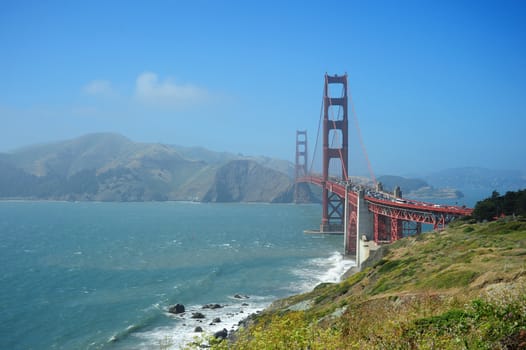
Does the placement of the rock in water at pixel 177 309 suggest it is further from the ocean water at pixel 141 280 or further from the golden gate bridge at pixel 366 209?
the golden gate bridge at pixel 366 209

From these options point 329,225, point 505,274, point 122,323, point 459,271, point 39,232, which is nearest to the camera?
point 505,274

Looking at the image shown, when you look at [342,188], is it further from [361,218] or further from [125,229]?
[125,229]

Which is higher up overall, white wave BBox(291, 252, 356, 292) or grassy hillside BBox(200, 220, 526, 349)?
grassy hillside BBox(200, 220, 526, 349)

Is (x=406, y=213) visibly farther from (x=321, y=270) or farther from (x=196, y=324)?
(x=196, y=324)

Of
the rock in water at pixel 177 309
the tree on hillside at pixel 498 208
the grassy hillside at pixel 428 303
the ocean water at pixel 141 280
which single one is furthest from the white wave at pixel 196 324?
the tree on hillside at pixel 498 208

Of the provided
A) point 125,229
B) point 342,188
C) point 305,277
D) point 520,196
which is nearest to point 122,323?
point 305,277

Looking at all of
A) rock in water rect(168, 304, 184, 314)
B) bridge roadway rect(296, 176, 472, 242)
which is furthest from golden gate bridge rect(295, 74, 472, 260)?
rock in water rect(168, 304, 184, 314)

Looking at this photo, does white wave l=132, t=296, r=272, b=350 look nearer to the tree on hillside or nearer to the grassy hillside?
the grassy hillside

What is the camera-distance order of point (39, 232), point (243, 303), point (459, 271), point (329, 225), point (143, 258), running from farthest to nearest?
point (39, 232)
point (329, 225)
point (143, 258)
point (243, 303)
point (459, 271)
